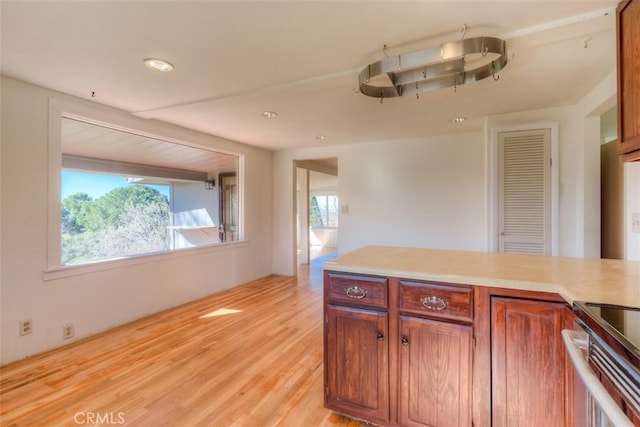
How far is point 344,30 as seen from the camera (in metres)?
1.70

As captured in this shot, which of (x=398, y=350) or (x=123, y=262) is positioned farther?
(x=123, y=262)

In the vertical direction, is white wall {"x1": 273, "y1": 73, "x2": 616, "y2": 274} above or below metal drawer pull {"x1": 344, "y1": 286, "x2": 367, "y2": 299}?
above

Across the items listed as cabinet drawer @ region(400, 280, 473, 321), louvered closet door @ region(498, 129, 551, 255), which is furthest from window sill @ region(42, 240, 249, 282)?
louvered closet door @ region(498, 129, 551, 255)

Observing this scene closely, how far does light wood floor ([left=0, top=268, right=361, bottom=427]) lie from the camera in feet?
5.91

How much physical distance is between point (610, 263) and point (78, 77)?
12.4ft

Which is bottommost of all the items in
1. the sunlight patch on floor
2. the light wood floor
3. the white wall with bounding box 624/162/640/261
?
the light wood floor

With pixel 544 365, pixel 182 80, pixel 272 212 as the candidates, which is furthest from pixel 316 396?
pixel 272 212

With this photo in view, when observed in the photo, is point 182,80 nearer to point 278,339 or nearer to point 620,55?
point 278,339

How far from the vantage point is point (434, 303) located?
1.51m

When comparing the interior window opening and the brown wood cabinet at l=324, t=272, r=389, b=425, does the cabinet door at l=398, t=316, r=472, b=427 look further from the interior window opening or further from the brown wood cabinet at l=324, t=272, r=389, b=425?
the interior window opening

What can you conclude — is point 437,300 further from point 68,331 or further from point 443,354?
point 68,331

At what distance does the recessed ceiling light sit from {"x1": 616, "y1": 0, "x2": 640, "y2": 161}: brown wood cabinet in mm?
2543

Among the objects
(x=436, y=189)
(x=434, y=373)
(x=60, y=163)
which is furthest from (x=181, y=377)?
(x=436, y=189)

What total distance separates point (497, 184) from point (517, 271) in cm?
202
